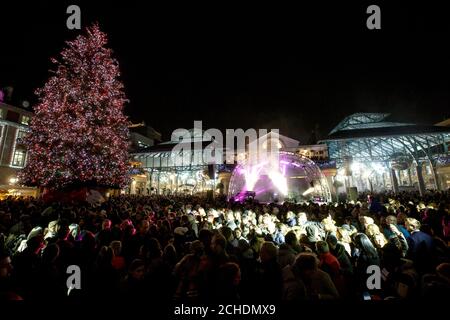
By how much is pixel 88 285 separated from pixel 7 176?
38.6m

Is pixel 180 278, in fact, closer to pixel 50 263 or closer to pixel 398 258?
pixel 50 263

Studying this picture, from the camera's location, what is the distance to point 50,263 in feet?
11.6

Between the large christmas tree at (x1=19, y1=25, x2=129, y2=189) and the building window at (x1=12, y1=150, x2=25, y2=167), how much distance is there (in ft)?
75.0

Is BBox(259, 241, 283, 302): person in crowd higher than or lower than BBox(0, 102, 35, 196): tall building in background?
lower

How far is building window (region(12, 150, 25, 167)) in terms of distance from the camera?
31233mm

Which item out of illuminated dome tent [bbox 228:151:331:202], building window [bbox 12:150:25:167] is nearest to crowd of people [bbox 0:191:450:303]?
illuminated dome tent [bbox 228:151:331:202]

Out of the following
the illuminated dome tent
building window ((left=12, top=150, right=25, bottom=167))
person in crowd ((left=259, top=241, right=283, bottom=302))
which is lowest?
person in crowd ((left=259, top=241, right=283, bottom=302))

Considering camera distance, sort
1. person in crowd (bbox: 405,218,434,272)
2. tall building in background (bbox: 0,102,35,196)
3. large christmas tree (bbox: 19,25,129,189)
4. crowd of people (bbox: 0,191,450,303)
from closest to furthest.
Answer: crowd of people (bbox: 0,191,450,303)
person in crowd (bbox: 405,218,434,272)
large christmas tree (bbox: 19,25,129,189)
tall building in background (bbox: 0,102,35,196)

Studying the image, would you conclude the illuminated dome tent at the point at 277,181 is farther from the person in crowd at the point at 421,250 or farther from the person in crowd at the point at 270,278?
the person in crowd at the point at 270,278

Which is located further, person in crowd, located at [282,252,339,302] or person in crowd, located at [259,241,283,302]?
person in crowd, located at [259,241,283,302]

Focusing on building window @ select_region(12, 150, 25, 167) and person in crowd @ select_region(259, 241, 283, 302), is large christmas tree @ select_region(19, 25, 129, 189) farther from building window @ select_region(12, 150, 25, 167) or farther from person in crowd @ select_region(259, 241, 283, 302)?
building window @ select_region(12, 150, 25, 167)

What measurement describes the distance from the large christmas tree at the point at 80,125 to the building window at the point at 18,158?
2286 cm

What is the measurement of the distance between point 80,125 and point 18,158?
86.3 ft

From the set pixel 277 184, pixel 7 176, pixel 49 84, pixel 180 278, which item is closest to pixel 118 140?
pixel 49 84
